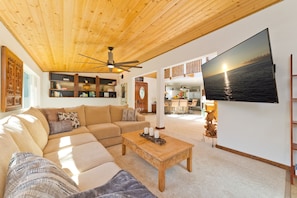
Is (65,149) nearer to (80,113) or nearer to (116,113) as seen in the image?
(80,113)

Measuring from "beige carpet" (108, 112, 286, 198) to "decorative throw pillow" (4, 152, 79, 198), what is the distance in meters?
1.27

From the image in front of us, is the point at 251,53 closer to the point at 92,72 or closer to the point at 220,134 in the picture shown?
the point at 220,134

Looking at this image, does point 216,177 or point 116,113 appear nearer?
point 216,177

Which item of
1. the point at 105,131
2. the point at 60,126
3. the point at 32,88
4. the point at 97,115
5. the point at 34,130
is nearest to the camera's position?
the point at 34,130

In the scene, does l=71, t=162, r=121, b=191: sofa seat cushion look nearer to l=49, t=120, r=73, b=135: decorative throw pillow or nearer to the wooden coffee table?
the wooden coffee table

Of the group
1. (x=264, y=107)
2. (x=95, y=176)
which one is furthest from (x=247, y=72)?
(x=95, y=176)

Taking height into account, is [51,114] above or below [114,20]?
below

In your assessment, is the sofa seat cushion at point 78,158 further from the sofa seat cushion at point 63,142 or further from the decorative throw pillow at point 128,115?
the decorative throw pillow at point 128,115

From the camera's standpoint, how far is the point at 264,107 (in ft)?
7.54

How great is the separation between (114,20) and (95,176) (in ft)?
7.83

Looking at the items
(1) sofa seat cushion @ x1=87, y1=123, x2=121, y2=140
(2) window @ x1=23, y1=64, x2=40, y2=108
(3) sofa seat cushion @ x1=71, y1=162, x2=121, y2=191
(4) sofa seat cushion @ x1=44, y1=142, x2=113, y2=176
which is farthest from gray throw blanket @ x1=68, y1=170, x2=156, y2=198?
(2) window @ x1=23, y1=64, x2=40, y2=108

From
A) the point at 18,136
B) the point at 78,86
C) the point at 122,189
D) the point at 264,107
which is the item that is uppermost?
the point at 78,86

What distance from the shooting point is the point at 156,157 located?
1634 millimetres

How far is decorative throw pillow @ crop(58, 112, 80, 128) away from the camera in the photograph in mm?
2812
